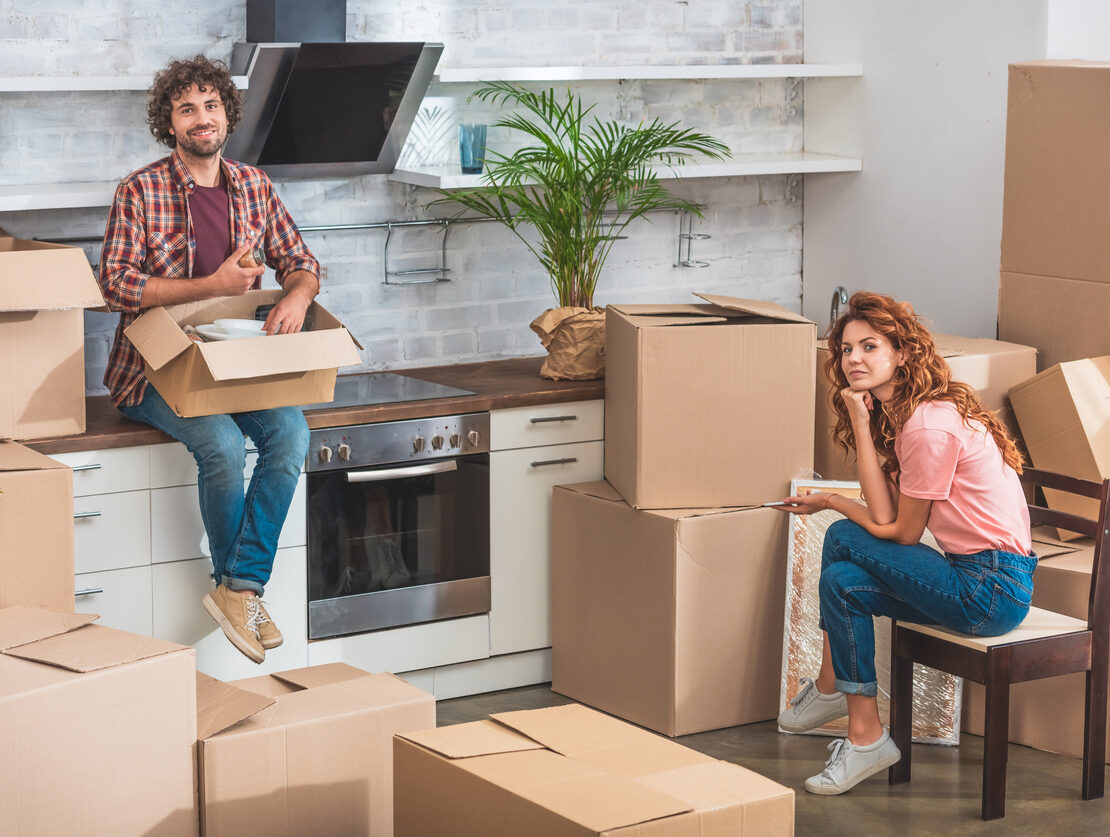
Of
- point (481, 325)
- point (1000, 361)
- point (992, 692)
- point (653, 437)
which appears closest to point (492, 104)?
point (481, 325)

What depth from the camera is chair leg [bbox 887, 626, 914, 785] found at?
3350mm

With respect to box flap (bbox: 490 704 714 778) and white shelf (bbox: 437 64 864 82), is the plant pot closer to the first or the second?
white shelf (bbox: 437 64 864 82)

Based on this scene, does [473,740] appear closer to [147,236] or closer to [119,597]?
[119,597]

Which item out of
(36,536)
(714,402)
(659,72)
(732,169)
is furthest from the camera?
(732,169)

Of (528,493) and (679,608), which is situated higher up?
(528,493)

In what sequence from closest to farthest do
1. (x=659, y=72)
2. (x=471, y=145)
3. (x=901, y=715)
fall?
1. (x=901, y=715)
2. (x=471, y=145)
3. (x=659, y=72)

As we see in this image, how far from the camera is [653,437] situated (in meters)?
3.62

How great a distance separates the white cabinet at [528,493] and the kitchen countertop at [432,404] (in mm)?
38

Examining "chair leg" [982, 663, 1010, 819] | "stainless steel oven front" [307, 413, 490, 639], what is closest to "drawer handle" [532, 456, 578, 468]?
"stainless steel oven front" [307, 413, 490, 639]

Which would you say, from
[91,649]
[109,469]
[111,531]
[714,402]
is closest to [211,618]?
[111,531]

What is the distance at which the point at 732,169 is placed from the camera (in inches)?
176

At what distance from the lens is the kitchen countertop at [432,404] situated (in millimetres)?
3406

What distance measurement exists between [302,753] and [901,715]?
143 cm

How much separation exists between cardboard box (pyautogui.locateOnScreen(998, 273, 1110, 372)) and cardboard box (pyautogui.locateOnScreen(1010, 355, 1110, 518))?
149 millimetres
